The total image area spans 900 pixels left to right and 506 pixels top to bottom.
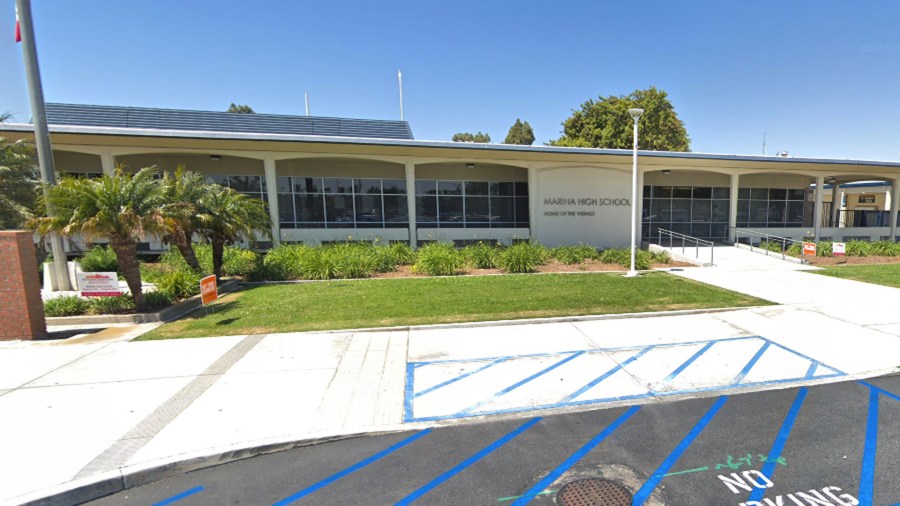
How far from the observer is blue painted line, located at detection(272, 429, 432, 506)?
3.20 meters

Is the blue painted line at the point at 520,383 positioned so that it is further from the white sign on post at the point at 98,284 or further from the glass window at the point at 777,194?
the glass window at the point at 777,194

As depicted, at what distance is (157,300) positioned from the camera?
9.08 metres

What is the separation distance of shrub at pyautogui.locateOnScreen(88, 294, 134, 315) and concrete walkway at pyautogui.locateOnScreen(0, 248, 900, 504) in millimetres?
1325

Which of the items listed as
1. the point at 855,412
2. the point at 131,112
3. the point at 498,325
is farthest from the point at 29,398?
the point at 131,112

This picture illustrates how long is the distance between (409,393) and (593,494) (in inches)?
94.7

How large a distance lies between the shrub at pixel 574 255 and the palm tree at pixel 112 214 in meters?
13.1

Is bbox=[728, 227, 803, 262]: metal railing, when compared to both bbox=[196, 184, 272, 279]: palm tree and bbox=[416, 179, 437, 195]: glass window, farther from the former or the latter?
bbox=[196, 184, 272, 279]: palm tree

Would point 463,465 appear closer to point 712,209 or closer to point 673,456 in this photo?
point 673,456

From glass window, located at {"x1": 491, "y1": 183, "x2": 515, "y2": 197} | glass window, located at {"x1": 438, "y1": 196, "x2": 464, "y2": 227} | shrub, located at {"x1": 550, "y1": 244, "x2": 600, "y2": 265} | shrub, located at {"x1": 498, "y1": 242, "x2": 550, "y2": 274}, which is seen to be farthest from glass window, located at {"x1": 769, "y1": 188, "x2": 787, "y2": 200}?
shrub, located at {"x1": 498, "y1": 242, "x2": 550, "y2": 274}

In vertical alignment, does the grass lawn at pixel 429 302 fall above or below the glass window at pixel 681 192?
below

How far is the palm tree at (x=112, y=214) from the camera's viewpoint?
7.93 metres

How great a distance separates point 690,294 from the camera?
1016 centimetres

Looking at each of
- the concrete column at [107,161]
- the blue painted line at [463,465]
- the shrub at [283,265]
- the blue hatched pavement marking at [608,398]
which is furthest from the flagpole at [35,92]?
the blue painted line at [463,465]

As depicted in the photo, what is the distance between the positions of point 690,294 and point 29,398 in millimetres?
12209
